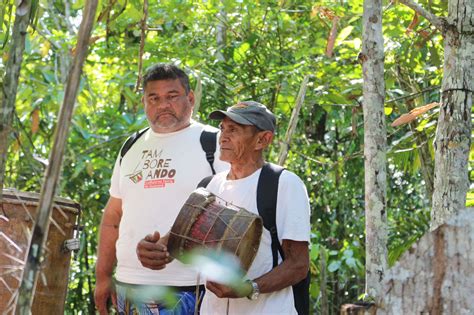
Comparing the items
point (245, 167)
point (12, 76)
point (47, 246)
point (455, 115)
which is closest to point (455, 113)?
point (455, 115)

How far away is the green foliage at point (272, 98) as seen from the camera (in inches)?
277

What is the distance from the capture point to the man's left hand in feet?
11.3

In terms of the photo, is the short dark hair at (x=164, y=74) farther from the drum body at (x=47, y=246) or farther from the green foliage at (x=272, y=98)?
the green foliage at (x=272, y=98)

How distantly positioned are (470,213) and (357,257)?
621 centimetres

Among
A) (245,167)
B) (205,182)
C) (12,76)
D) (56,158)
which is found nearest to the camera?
(56,158)

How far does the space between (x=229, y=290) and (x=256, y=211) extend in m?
0.37

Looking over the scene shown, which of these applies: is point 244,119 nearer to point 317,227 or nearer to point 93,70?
point 317,227

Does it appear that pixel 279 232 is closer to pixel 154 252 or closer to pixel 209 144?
pixel 154 252

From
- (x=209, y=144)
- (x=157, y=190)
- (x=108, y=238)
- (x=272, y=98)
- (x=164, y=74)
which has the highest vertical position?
(x=272, y=98)

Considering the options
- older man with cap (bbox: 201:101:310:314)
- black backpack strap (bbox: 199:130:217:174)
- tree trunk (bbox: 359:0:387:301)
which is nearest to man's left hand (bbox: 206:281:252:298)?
older man with cap (bbox: 201:101:310:314)

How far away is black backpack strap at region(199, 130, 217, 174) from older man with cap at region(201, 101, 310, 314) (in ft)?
1.39

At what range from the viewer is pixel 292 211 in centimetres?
362

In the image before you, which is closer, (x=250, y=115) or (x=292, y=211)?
(x=292, y=211)

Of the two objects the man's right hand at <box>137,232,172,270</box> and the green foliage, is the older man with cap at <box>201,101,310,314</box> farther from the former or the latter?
the green foliage
